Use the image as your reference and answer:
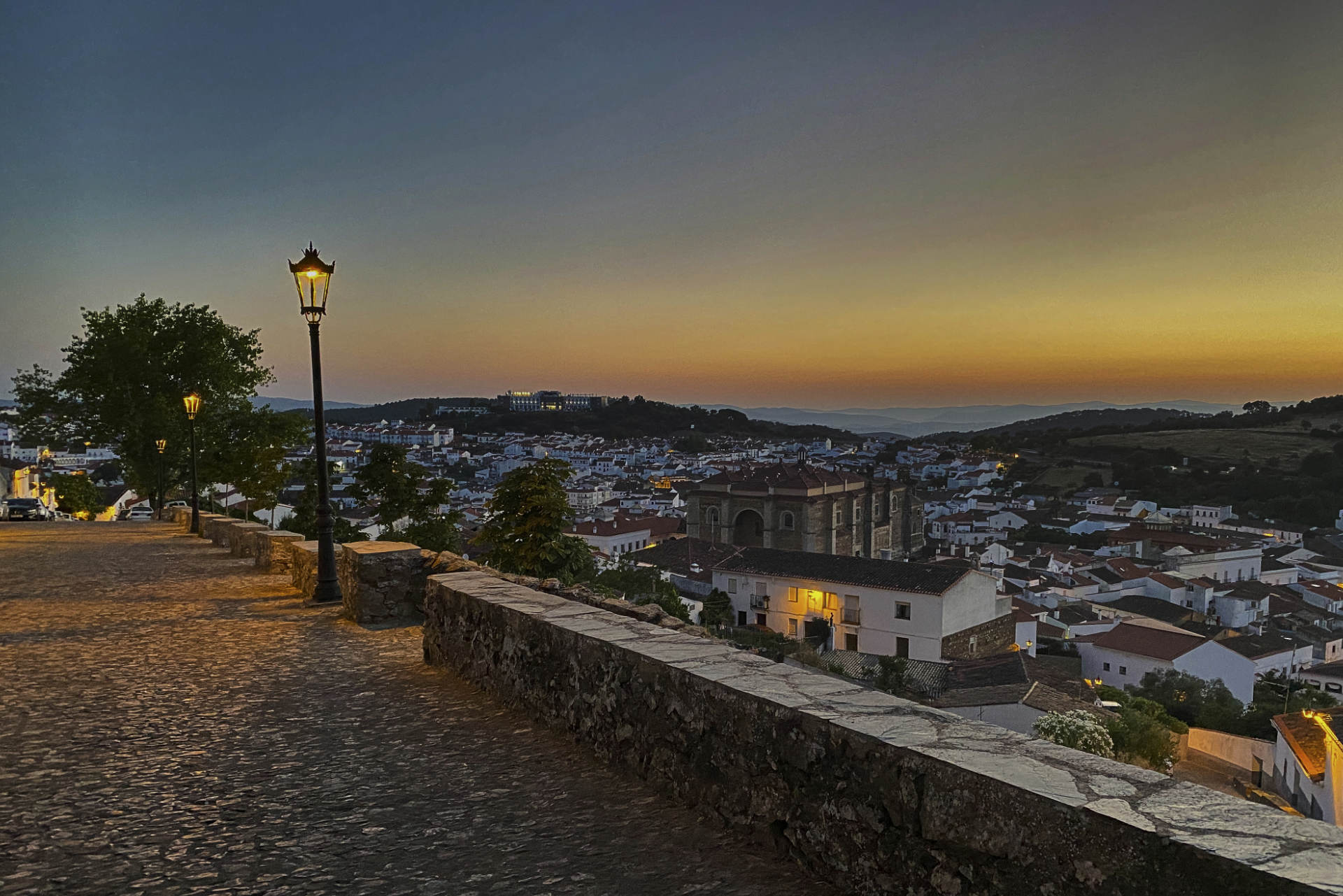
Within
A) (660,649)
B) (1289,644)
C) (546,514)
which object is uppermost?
(660,649)

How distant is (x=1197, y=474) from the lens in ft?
328

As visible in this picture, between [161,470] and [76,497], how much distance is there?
28733 mm

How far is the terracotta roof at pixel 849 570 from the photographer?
140ft

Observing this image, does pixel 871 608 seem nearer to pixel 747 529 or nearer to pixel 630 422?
pixel 747 529

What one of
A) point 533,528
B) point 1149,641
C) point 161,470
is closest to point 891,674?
point 533,528

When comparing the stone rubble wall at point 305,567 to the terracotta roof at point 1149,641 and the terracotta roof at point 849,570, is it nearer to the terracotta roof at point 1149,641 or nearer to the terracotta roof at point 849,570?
the terracotta roof at point 849,570

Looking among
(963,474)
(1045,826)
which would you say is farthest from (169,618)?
(963,474)

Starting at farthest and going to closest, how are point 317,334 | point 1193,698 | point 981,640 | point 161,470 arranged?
1. point 981,640
2. point 1193,698
3. point 161,470
4. point 317,334

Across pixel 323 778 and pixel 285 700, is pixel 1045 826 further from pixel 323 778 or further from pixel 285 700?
pixel 285 700

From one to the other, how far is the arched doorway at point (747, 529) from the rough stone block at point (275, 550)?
5768 centimetres

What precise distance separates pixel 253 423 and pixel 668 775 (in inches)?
1359

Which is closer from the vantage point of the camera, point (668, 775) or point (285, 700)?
point (668, 775)

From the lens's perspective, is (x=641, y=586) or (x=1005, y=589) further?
(x=1005, y=589)

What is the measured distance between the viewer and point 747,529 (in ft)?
229
